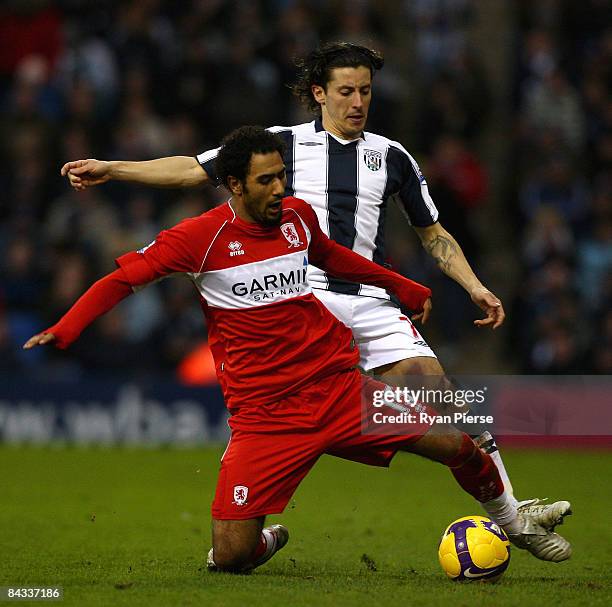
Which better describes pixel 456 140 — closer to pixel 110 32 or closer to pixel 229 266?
pixel 110 32

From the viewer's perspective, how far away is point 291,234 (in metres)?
6.11

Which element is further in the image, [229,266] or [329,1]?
[329,1]

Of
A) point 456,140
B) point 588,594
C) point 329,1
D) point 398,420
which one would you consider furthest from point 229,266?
point 329,1

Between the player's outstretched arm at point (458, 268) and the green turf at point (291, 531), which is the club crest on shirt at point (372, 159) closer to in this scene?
the player's outstretched arm at point (458, 268)

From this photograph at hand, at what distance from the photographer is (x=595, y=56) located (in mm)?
14484

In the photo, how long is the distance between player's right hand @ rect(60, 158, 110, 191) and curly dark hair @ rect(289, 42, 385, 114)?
1.20 meters

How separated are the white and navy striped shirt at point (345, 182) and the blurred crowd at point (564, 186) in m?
5.85

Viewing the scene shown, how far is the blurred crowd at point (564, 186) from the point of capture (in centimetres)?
1252

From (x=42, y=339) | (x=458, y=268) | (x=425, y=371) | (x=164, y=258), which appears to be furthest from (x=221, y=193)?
(x=42, y=339)

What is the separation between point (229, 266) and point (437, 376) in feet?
4.05

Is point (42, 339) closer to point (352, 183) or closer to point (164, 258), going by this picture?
point (164, 258)

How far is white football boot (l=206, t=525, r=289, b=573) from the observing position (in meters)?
6.26

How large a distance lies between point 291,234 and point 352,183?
737 millimetres

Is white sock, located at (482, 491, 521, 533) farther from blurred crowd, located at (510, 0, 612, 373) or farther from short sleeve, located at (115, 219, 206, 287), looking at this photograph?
blurred crowd, located at (510, 0, 612, 373)
